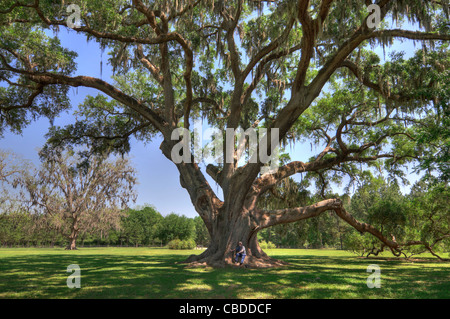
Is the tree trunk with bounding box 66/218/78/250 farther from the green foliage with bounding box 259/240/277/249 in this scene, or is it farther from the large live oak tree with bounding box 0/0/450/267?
the green foliage with bounding box 259/240/277/249

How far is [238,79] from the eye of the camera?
46.6 ft

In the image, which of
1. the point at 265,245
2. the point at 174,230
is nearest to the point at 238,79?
the point at 265,245

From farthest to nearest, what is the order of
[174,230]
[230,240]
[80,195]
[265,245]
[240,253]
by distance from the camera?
1. [174,230]
2. [265,245]
3. [80,195]
4. [230,240]
5. [240,253]


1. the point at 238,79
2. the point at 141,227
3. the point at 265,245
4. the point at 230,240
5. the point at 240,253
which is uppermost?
the point at 238,79

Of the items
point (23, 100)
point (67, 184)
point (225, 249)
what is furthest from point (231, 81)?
point (67, 184)

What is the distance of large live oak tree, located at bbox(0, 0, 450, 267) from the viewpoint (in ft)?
32.6

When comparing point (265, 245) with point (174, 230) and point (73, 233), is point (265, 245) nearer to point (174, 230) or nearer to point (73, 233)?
point (174, 230)

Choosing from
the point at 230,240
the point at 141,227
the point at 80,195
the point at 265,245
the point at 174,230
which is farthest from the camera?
the point at 141,227

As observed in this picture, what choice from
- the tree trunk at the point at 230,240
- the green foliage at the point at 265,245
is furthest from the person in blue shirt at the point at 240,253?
the green foliage at the point at 265,245

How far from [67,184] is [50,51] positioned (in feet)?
87.0

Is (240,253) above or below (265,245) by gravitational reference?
above

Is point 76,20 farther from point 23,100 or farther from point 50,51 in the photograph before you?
point 23,100

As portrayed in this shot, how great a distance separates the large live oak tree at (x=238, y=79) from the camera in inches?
392

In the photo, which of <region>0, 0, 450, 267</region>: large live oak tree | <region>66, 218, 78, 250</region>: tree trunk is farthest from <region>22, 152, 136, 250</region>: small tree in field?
<region>0, 0, 450, 267</region>: large live oak tree
